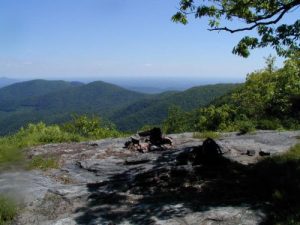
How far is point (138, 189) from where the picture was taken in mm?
14414

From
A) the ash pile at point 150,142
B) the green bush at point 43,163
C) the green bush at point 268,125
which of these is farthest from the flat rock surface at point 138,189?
the green bush at point 268,125

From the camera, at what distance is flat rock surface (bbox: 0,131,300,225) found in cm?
1170

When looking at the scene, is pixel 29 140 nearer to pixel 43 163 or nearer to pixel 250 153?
pixel 43 163

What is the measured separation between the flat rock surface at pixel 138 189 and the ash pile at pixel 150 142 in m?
0.65

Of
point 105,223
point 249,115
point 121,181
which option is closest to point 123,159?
point 121,181

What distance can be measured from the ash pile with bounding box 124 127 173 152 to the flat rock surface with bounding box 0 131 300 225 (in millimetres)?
650

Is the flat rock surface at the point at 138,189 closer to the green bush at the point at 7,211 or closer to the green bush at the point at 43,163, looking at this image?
the green bush at the point at 7,211

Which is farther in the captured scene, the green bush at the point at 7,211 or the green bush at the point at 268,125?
the green bush at the point at 268,125

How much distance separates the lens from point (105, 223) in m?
11.5

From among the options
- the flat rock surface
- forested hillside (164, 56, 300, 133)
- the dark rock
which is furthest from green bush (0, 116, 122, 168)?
forested hillside (164, 56, 300, 133)

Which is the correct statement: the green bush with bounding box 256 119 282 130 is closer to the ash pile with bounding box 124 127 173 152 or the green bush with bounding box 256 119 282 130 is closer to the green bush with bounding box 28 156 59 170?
the ash pile with bounding box 124 127 173 152

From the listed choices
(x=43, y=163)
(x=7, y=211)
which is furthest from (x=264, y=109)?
(x=7, y=211)

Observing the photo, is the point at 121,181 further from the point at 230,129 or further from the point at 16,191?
the point at 230,129

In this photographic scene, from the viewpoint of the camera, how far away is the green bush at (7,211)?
12.6 m
